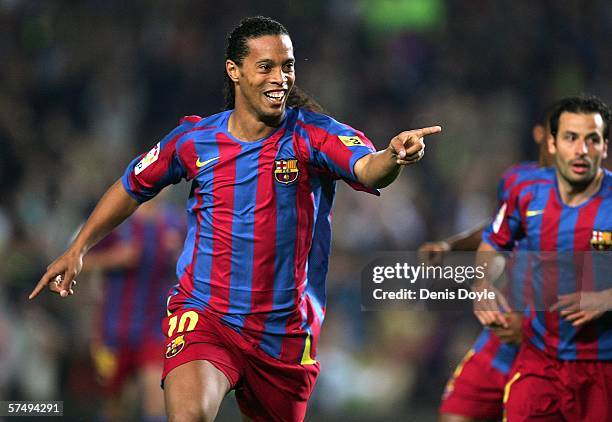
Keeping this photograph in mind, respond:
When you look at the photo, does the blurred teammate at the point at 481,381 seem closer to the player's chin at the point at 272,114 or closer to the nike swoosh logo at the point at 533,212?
the nike swoosh logo at the point at 533,212

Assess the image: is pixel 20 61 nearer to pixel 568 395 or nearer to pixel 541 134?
pixel 541 134

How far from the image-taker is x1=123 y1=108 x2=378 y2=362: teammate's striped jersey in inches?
168

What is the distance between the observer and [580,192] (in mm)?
4875

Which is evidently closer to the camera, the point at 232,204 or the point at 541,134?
the point at 232,204

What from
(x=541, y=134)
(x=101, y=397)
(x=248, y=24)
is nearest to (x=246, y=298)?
(x=248, y=24)

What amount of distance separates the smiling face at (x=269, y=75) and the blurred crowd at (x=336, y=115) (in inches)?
155

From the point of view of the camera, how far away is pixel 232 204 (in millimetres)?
4316

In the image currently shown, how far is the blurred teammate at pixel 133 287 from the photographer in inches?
270

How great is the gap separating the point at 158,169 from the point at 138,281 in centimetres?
255

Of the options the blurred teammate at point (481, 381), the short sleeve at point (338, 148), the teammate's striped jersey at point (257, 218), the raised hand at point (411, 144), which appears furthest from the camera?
the blurred teammate at point (481, 381)

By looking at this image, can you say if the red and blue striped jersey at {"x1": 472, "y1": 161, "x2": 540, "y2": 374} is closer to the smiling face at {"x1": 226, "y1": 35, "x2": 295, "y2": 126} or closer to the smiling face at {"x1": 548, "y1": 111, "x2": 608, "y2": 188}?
the smiling face at {"x1": 548, "y1": 111, "x2": 608, "y2": 188}

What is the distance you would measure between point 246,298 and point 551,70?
6918 mm

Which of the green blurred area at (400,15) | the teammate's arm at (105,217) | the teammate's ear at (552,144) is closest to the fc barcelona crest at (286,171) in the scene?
the teammate's arm at (105,217)

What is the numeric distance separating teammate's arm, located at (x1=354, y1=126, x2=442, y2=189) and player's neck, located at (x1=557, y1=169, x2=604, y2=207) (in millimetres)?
1332
